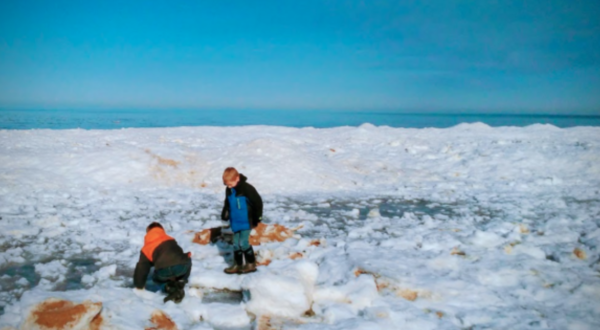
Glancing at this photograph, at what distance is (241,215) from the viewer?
558 centimetres

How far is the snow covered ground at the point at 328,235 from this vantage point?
15.0ft

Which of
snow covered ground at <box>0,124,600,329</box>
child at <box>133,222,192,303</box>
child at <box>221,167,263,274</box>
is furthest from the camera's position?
child at <box>221,167,263,274</box>

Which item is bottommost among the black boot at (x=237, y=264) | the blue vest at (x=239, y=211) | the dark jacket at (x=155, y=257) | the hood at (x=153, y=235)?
the black boot at (x=237, y=264)

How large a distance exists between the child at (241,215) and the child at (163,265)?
86 centimetres

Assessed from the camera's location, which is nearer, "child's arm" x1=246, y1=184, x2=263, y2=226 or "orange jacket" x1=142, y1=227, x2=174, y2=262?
"orange jacket" x1=142, y1=227, x2=174, y2=262

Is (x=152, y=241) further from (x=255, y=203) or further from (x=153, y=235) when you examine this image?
(x=255, y=203)

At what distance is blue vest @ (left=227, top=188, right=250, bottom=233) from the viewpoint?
18.3ft

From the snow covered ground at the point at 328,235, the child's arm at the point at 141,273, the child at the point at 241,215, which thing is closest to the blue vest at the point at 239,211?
the child at the point at 241,215

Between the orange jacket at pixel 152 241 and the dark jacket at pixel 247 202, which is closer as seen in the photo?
the orange jacket at pixel 152 241

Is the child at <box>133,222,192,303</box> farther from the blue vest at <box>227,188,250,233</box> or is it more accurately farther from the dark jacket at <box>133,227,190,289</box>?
the blue vest at <box>227,188,250,233</box>

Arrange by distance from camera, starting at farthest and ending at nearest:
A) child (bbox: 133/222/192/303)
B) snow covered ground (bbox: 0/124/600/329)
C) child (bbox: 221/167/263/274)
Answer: child (bbox: 221/167/263/274)
child (bbox: 133/222/192/303)
snow covered ground (bbox: 0/124/600/329)

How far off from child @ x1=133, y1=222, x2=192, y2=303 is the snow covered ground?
19cm

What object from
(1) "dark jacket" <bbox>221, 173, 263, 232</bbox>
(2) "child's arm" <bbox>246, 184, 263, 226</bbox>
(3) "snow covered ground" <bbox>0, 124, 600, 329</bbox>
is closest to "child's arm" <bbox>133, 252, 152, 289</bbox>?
(3) "snow covered ground" <bbox>0, 124, 600, 329</bbox>

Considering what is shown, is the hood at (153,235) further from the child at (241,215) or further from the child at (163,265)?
the child at (241,215)
